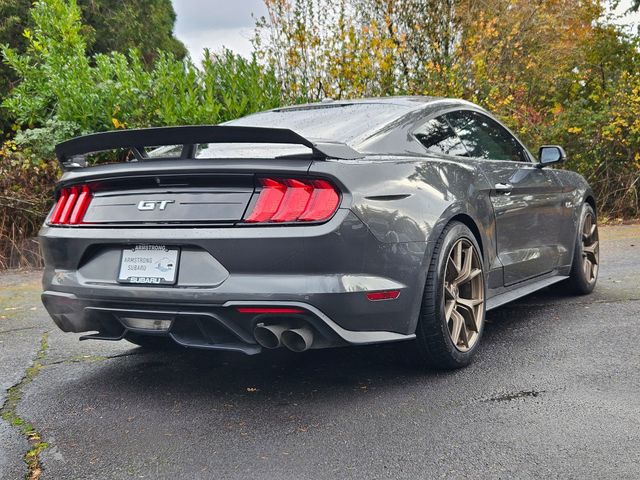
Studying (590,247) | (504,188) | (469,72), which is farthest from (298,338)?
(469,72)

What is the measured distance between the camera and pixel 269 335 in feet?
10.1

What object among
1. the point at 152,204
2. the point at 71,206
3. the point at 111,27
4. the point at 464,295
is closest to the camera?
the point at 152,204

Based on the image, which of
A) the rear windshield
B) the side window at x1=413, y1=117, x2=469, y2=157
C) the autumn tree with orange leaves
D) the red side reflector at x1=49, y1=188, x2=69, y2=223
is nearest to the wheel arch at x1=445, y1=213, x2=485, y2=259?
the side window at x1=413, y1=117, x2=469, y2=157

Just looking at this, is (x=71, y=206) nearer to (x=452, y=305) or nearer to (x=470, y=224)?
(x=452, y=305)

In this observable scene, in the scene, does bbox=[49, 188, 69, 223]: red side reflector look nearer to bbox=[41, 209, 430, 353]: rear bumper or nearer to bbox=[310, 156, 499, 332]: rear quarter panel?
bbox=[41, 209, 430, 353]: rear bumper

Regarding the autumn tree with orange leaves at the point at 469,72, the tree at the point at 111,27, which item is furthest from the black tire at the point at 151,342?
the tree at the point at 111,27

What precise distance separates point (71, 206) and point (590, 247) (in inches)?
158

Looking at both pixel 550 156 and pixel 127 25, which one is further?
pixel 127 25

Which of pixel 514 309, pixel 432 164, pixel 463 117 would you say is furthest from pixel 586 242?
pixel 432 164

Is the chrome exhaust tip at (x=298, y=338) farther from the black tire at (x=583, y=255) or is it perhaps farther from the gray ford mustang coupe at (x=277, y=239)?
the black tire at (x=583, y=255)

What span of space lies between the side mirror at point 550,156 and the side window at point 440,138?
103cm

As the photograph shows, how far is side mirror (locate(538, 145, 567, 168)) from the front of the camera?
198 inches

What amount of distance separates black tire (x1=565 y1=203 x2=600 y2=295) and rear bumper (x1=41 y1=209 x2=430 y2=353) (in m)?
2.56

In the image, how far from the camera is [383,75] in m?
11.3
